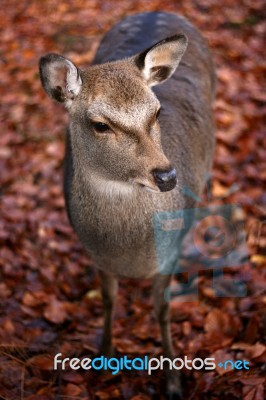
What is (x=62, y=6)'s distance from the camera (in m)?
9.01

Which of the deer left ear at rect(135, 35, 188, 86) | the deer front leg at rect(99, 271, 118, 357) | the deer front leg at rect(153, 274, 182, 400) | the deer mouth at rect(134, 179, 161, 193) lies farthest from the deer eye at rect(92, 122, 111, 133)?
the deer front leg at rect(99, 271, 118, 357)

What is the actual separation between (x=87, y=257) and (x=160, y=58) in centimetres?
232

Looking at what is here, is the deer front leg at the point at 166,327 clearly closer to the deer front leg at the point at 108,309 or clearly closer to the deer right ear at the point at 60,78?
the deer front leg at the point at 108,309

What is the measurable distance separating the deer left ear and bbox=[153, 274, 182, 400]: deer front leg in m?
1.29

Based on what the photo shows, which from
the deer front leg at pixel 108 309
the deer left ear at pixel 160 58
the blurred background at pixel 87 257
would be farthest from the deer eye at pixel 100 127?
the blurred background at pixel 87 257

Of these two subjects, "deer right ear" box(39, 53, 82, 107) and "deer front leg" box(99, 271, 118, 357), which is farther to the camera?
"deer front leg" box(99, 271, 118, 357)

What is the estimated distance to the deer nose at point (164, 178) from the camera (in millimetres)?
2465

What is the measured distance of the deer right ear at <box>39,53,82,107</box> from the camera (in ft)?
9.25

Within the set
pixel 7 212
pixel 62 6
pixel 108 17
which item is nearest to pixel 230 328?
pixel 7 212

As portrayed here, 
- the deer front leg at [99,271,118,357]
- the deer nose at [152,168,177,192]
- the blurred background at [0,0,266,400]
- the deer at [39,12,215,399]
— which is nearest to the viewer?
the deer nose at [152,168,177,192]

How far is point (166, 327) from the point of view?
365 centimetres

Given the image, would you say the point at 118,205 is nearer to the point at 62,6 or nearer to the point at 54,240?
the point at 54,240

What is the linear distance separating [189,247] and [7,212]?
1879 mm

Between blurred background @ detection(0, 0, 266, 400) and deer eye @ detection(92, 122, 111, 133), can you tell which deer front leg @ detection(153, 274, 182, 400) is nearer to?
blurred background @ detection(0, 0, 266, 400)
